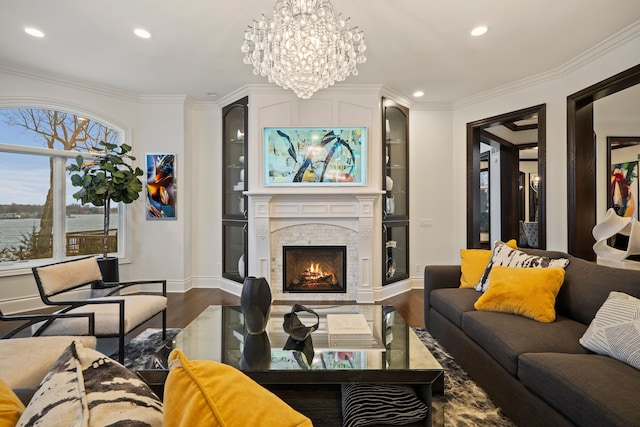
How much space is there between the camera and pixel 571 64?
3.54 meters

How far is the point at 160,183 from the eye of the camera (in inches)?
180

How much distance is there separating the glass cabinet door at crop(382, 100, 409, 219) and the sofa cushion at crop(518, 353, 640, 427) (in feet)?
9.55

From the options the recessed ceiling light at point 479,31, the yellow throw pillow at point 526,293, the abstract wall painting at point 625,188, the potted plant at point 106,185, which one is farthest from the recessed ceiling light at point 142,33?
the abstract wall painting at point 625,188

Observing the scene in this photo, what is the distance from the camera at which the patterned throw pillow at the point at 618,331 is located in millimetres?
1490

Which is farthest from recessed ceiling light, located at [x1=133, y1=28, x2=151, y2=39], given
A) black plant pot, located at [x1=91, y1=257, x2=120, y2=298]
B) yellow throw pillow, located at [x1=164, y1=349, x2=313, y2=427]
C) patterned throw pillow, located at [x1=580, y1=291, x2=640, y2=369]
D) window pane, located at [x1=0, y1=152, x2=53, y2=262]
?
patterned throw pillow, located at [x1=580, y1=291, x2=640, y2=369]

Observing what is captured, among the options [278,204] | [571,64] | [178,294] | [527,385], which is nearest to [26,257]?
[178,294]

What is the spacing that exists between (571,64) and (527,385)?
3.62 metres

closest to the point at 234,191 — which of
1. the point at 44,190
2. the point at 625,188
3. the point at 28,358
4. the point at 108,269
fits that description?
the point at 108,269

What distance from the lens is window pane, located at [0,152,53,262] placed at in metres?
3.78

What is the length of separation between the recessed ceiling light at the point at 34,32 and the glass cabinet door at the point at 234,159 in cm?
208

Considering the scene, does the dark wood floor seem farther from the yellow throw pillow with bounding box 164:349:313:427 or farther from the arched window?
the yellow throw pillow with bounding box 164:349:313:427

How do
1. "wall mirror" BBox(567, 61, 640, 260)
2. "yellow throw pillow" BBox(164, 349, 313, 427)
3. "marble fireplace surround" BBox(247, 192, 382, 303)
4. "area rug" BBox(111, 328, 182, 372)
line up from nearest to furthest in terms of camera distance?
"yellow throw pillow" BBox(164, 349, 313, 427) < "area rug" BBox(111, 328, 182, 372) < "wall mirror" BBox(567, 61, 640, 260) < "marble fireplace surround" BBox(247, 192, 382, 303)

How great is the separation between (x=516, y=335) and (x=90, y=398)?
6.70 feet

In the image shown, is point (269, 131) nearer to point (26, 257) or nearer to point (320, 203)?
point (320, 203)
